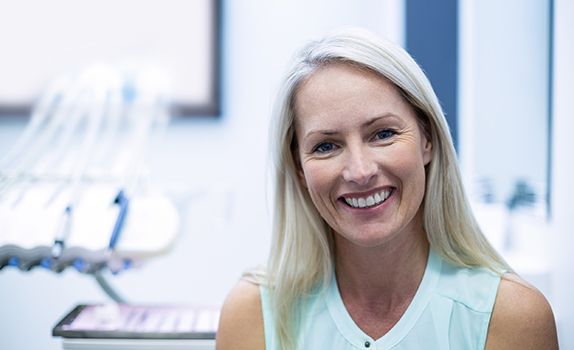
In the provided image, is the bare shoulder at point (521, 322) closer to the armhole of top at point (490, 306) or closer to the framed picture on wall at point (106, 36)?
the armhole of top at point (490, 306)

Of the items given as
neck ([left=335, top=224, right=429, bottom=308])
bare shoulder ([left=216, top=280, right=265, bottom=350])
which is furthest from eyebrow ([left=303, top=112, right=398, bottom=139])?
bare shoulder ([left=216, top=280, right=265, bottom=350])

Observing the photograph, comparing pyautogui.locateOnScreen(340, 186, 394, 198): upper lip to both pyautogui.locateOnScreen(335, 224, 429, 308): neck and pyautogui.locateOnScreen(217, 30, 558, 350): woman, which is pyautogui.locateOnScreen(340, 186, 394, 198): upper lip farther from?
pyautogui.locateOnScreen(335, 224, 429, 308): neck

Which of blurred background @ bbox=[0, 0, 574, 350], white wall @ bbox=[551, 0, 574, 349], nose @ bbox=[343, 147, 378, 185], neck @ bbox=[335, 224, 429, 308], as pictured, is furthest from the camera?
blurred background @ bbox=[0, 0, 574, 350]

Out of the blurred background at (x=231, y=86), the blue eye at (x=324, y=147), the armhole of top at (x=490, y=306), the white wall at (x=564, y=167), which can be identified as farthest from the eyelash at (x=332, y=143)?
the blurred background at (x=231, y=86)

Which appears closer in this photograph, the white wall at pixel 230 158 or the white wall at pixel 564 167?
the white wall at pixel 564 167

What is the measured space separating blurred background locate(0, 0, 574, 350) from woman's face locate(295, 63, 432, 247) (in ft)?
3.29

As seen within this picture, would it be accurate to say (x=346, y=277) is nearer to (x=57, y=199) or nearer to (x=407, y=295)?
(x=407, y=295)

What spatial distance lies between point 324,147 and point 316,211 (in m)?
0.15

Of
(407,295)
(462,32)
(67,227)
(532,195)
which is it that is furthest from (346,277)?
(462,32)

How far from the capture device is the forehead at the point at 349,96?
88 cm

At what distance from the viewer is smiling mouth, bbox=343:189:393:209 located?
0.89 meters

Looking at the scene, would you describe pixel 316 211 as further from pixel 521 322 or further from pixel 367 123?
pixel 521 322

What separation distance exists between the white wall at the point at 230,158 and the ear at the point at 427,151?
1059mm

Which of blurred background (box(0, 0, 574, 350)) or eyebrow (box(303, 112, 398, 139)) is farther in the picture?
blurred background (box(0, 0, 574, 350))
